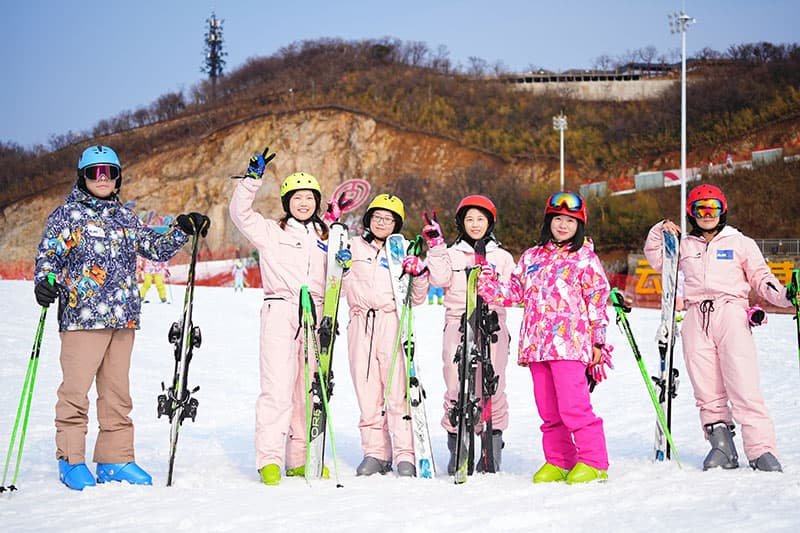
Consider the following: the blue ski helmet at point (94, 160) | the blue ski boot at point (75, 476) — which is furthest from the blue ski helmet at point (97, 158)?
the blue ski boot at point (75, 476)

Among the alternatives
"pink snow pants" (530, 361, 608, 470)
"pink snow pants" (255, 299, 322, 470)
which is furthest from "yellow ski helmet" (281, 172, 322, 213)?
"pink snow pants" (530, 361, 608, 470)

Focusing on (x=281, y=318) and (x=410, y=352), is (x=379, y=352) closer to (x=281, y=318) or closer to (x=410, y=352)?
(x=410, y=352)

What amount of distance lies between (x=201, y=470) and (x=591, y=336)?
8.92 ft

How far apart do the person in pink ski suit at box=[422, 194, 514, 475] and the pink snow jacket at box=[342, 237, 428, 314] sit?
16cm

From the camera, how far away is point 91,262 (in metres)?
5.24

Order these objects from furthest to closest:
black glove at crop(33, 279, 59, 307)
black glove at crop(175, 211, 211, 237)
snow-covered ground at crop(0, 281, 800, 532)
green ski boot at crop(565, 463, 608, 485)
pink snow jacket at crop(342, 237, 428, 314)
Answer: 1. pink snow jacket at crop(342, 237, 428, 314)
2. black glove at crop(175, 211, 211, 237)
3. green ski boot at crop(565, 463, 608, 485)
4. black glove at crop(33, 279, 59, 307)
5. snow-covered ground at crop(0, 281, 800, 532)

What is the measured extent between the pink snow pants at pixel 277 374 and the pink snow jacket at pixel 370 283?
500mm

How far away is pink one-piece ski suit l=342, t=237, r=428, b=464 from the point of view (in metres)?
5.75

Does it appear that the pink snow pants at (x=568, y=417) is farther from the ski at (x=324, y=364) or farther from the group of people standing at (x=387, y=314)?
the ski at (x=324, y=364)

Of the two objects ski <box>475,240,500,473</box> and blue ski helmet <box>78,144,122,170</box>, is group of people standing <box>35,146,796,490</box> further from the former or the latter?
ski <box>475,240,500,473</box>

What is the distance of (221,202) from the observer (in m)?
51.9

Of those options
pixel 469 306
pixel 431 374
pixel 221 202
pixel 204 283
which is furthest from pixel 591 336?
pixel 221 202

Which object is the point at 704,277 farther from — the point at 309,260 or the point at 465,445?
the point at 309,260

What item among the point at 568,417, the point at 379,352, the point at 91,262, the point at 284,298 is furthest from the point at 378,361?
the point at 91,262
